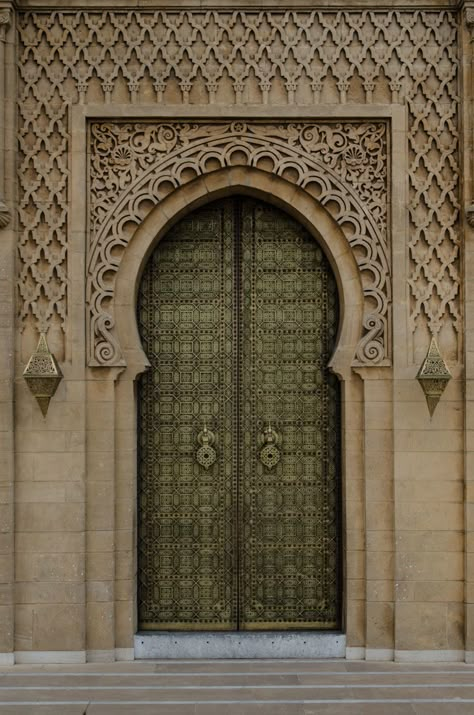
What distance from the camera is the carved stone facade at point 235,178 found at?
670cm

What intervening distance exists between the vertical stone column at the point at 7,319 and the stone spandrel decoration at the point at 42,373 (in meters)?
0.22

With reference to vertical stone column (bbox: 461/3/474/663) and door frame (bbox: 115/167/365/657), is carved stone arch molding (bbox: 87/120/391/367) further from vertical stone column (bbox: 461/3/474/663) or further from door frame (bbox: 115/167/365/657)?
vertical stone column (bbox: 461/3/474/663)

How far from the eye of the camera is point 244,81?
6836mm

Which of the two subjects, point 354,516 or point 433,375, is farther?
point 354,516

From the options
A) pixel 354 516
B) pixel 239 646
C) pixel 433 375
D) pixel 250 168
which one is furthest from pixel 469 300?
pixel 239 646

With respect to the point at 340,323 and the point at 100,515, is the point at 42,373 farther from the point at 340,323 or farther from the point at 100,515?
the point at 340,323

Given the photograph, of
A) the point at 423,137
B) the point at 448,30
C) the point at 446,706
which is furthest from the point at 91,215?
the point at 446,706

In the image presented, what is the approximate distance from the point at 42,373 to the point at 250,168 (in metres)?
2.50

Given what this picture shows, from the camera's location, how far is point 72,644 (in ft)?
21.8

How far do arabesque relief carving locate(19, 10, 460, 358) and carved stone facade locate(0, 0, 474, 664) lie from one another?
17 millimetres

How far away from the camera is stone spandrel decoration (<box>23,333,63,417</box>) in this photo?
6.56m

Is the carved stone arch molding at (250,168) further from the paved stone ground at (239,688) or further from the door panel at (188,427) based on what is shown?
the paved stone ground at (239,688)

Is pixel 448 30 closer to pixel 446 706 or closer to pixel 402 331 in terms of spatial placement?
pixel 402 331

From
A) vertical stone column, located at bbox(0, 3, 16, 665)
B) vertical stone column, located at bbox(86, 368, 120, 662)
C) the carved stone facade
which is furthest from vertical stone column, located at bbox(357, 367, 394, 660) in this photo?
vertical stone column, located at bbox(0, 3, 16, 665)
